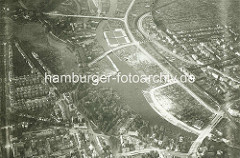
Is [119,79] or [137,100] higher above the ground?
[119,79]

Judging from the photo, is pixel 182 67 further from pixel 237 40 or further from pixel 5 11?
pixel 5 11

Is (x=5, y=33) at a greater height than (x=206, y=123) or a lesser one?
greater

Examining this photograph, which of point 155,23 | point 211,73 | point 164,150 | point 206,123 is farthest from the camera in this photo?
point 155,23

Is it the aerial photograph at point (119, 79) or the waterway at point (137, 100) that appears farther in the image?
the waterway at point (137, 100)

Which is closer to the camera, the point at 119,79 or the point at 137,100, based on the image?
the point at 137,100

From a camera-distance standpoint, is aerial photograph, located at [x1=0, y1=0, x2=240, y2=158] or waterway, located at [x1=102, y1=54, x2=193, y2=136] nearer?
aerial photograph, located at [x1=0, y1=0, x2=240, y2=158]

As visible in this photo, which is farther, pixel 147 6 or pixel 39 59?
pixel 147 6

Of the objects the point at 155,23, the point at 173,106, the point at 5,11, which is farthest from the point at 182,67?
the point at 5,11

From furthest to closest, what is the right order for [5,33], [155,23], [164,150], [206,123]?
[155,23] → [5,33] → [206,123] → [164,150]
